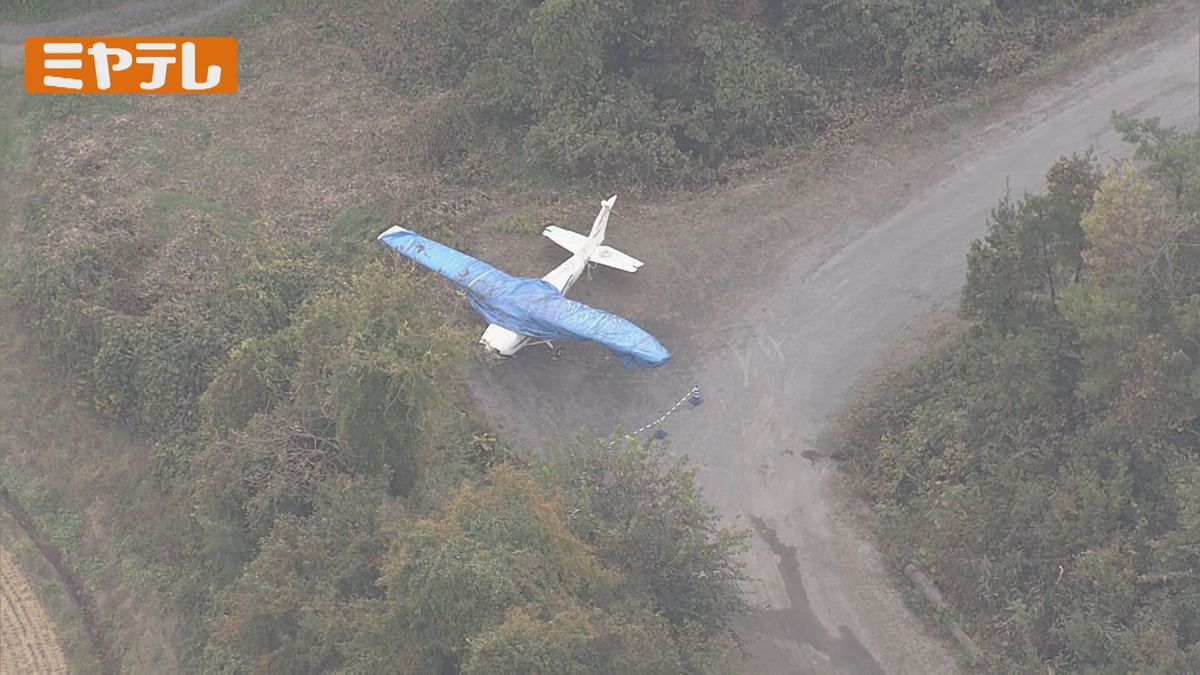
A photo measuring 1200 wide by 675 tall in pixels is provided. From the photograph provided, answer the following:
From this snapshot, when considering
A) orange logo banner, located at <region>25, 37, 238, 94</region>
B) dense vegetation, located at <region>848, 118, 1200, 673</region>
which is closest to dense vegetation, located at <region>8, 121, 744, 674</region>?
dense vegetation, located at <region>848, 118, 1200, 673</region>

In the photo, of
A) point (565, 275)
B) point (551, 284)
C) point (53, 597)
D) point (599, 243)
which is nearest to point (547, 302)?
point (551, 284)

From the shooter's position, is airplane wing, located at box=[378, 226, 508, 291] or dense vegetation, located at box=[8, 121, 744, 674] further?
airplane wing, located at box=[378, 226, 508, 291]

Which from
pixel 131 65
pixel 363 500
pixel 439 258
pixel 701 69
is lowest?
pixel 131 65

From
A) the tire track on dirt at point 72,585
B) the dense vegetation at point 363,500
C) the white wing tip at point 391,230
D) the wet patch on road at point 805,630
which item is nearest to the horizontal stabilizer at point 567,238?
the dense vegetation at point 363,500

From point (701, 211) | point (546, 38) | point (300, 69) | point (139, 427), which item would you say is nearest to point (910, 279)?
point (701, 211)

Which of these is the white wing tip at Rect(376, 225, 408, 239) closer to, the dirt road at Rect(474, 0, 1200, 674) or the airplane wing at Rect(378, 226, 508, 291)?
the airplane wing at Rect(378, 226, 508, 291)

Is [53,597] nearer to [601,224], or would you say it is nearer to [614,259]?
[614,259]

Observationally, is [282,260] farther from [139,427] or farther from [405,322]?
[405,322]
